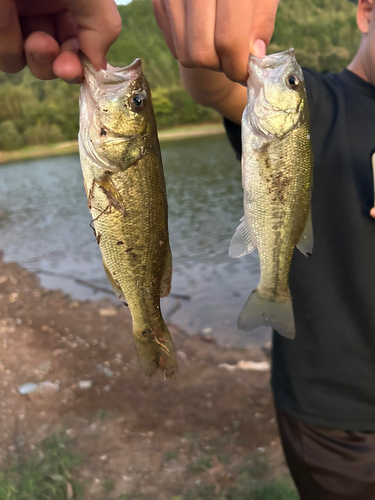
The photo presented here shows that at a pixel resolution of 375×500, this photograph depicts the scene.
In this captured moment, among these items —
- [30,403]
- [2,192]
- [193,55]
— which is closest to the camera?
[193,55]

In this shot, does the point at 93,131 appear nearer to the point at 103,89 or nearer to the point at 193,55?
the point at 103,89

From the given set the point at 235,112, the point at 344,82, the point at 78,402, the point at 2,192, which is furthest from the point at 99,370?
the point at 2,192

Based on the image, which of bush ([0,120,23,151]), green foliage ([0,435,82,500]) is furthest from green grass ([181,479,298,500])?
bush ([0,120,23,151])

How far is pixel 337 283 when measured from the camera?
2023 mm

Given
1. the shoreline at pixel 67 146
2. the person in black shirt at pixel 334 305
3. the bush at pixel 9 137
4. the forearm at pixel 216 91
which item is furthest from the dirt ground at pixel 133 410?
the bush at pixel 9 137

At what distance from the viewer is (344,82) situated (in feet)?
7.24

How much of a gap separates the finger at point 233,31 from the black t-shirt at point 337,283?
85cm

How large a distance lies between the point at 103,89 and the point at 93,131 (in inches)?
5.6

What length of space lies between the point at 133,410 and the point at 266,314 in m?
2.82

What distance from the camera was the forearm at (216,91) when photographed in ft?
5.78

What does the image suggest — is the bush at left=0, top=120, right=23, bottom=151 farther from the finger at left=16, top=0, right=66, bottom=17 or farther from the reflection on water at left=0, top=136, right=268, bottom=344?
the finger at left=16, top=0, right=66, bottom=17

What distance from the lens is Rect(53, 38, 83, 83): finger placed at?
3.86 feet

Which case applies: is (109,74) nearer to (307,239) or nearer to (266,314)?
(307,239)

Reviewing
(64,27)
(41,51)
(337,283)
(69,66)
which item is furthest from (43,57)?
(337,283)
